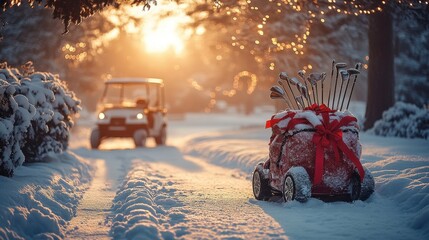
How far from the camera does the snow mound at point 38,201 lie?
5.47m

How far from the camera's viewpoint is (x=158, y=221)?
5914 millimetres

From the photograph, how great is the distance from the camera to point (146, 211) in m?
6.18

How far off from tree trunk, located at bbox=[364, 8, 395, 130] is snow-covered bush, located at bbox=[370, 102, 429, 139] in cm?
67

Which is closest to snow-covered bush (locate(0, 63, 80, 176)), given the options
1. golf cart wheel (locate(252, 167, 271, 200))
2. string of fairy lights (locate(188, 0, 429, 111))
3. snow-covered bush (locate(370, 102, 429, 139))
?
golf cart wheel (locate(252, 167, 271, 200))

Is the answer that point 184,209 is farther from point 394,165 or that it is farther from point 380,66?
point 380,66

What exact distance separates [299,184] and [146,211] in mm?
1824

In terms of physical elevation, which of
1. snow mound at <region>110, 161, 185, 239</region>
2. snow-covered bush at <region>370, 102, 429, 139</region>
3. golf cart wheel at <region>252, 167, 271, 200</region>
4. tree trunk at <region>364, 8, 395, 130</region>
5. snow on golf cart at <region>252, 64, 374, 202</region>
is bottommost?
snow mound at <region>110, 161, 185, 239</region>

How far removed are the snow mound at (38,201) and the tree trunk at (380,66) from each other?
9.67 m

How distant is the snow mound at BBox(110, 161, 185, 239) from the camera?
17.5ft

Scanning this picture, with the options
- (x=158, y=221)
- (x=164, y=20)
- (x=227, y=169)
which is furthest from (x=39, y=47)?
(x=158, y=221)

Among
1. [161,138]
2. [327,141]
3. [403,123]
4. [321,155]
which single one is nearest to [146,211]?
[321,155]

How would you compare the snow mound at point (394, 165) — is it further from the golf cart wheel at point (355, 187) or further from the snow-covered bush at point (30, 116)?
the snow-covered bush at point (30, 116)

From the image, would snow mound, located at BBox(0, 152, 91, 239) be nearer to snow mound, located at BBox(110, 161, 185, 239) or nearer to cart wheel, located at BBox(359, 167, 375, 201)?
snow mound, located at BBox(110, 161, 185, 239)

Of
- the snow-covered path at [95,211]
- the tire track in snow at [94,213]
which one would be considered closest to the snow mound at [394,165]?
the snow-covered path at [95,211]
